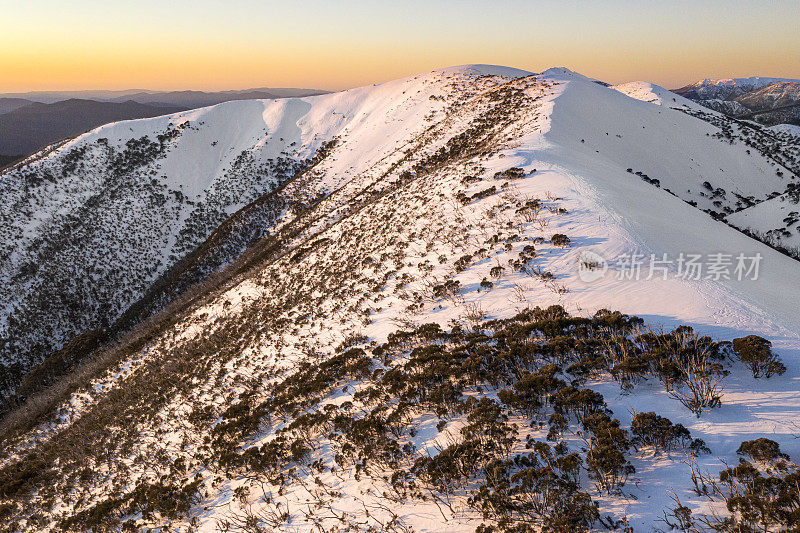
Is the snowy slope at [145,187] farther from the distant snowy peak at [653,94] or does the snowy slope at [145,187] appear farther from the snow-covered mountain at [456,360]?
the distant snowy peak at [653,94]

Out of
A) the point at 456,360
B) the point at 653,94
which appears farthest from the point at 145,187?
the point at 653,94

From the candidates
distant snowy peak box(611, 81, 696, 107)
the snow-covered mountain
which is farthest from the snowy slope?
distant snowy peak box(611, 81, 696, 107)

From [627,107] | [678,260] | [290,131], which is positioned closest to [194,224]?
[290,131]

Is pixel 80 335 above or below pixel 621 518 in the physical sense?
below

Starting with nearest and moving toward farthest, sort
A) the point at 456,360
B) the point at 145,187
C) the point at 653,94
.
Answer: the point at 456,360
the point at 145,187
the point at 653,94

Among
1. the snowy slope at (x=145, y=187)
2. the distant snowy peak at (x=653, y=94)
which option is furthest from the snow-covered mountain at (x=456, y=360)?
the distant snowy peak at (x=653, y=94)

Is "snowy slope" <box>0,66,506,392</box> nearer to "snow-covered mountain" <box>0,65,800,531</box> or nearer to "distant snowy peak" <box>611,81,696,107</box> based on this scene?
"snow-covered mountain" <box>0,65,800,531</box>

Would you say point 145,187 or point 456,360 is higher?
point 145,187

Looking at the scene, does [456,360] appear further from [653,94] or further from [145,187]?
[653,94]

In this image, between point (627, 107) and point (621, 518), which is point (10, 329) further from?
point (627, 107)
